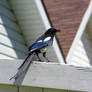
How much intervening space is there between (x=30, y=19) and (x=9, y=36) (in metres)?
0.42

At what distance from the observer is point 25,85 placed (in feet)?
8.93

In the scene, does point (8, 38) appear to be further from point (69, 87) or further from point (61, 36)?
point (69, 87)

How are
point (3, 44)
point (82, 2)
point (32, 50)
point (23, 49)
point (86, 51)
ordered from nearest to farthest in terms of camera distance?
point (32, 50), point (3, 44), point (23, 49), point (82, 2), point (86, 51)

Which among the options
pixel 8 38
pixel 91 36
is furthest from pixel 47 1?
pixel 91 36

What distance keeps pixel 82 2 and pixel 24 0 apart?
119cm

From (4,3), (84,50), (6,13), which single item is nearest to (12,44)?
(6,13)

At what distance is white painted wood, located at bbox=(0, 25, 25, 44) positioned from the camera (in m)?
5.86

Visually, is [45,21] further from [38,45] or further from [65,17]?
[38,45]

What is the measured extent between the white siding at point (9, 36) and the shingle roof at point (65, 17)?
57 centimetres

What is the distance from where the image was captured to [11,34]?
19.9 ft

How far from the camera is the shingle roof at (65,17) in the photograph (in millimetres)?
6305

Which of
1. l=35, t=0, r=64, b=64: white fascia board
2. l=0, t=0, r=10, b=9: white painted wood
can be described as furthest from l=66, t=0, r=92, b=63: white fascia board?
l=0, t=0, r=10, b=9: white painted wood

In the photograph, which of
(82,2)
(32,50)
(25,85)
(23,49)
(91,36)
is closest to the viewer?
(25,85)

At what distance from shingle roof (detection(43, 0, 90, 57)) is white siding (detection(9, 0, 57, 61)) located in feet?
1.10
